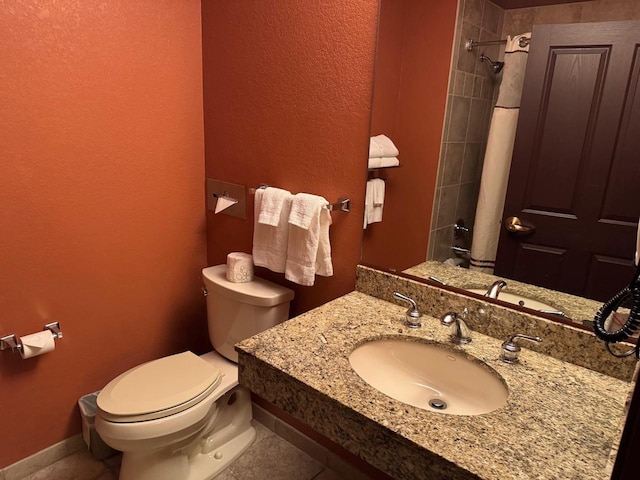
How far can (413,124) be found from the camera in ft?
4.84

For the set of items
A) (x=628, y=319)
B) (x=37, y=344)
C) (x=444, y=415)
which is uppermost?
(x=628, y=319)

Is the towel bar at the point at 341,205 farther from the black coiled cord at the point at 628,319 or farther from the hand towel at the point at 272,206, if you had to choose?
the black coiled cord at the point at 628,319

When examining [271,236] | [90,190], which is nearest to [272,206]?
[271,236]

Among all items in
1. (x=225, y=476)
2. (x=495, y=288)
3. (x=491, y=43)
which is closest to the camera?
(x=491, y=43)

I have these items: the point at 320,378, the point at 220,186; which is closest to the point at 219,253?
the point at 220,186

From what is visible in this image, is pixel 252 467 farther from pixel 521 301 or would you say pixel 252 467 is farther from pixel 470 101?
pixel 470 101

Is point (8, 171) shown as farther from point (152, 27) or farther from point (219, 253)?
point (219, 253)

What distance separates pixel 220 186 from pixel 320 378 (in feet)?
4.07

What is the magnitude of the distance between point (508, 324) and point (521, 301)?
8cm

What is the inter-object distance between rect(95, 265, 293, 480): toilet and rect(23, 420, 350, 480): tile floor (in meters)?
0.05

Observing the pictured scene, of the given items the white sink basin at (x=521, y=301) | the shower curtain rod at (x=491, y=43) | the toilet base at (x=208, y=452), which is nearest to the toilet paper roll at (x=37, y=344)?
the toilet base at (x=208, y=452)

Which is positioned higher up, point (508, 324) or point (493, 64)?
point (493, 64)

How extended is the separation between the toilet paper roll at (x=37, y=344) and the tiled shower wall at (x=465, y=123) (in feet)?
4.76

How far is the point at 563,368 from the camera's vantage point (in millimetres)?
1167
